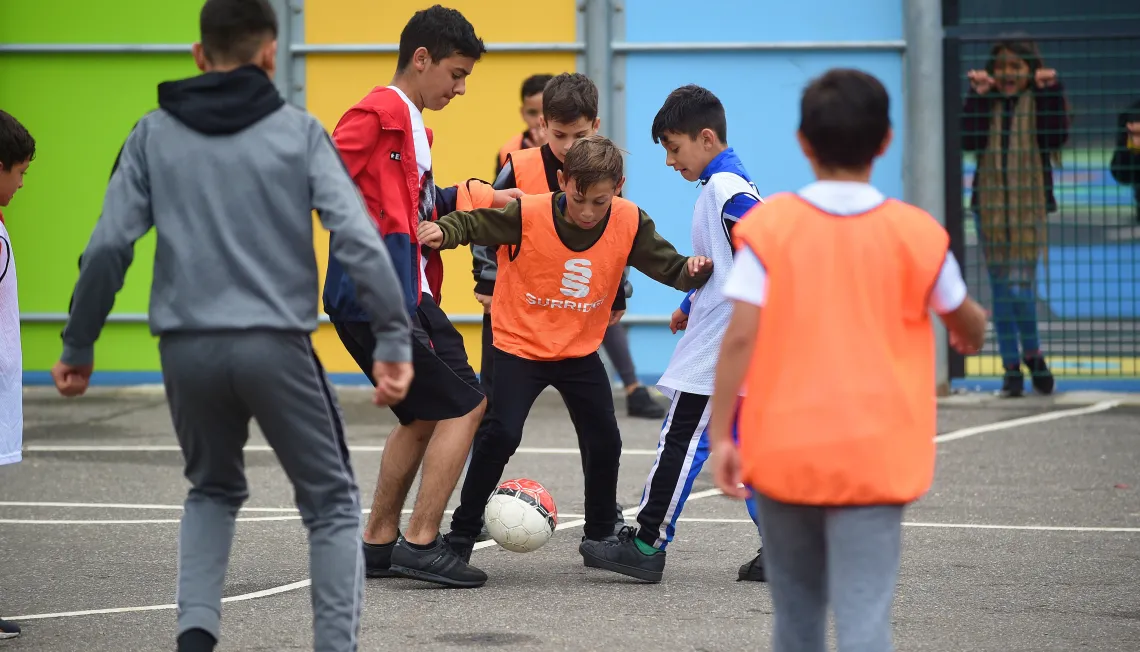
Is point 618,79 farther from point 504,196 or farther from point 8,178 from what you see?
point 8,178

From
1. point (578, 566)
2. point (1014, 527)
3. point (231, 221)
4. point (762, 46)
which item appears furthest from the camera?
point (762, 46)

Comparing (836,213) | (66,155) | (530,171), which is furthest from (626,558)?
(66,155)

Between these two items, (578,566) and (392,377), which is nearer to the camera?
→ (392,377)

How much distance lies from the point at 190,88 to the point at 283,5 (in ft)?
27.3

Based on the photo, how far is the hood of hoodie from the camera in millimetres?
3805

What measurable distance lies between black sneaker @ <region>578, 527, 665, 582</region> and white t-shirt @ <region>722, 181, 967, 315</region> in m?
2.49

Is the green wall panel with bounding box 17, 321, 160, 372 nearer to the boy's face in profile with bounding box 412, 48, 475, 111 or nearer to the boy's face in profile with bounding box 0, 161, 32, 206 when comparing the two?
the boy's face in profile with bounding box 0, 161, 32, 206

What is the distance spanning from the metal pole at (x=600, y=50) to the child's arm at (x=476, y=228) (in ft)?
19.6

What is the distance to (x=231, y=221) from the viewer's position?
3787 mm

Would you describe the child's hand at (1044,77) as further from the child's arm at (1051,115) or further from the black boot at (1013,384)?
the black boot at (1013,384)

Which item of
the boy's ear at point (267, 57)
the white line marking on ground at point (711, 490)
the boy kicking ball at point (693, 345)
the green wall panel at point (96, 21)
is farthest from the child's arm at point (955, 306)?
the green wall panel at point (96, 21)

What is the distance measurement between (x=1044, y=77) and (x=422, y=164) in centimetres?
716

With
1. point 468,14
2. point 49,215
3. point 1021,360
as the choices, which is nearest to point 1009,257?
point 1021,360

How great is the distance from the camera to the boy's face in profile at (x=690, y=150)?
18.6 feet
